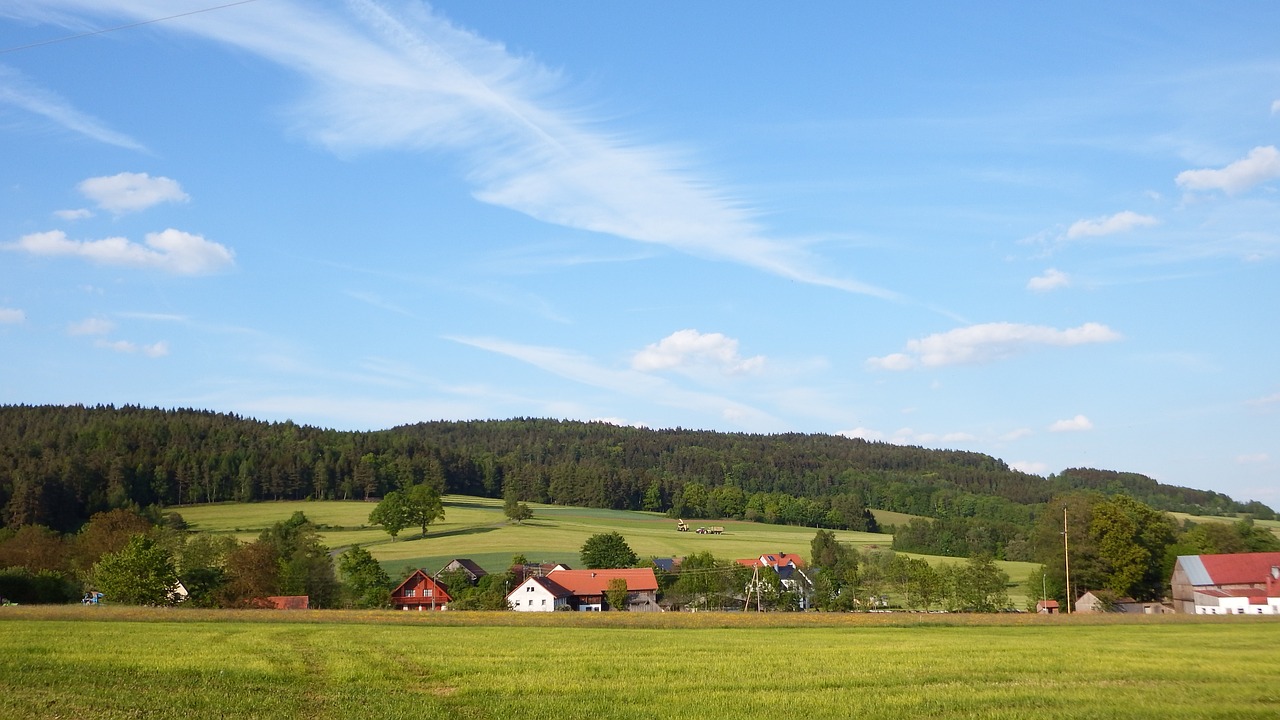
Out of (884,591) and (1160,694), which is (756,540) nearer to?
(884,591)

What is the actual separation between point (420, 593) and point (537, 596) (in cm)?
1200

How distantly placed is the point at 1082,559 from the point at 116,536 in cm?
8641

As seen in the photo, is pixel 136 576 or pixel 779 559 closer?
pixel 136 576

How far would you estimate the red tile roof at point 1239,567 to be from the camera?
8500 cm

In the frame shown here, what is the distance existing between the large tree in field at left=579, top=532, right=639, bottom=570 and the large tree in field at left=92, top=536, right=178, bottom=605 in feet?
195

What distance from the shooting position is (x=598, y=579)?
110 m

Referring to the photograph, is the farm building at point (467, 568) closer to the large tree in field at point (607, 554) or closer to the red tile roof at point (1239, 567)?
the large tree in field at point (607, 554)

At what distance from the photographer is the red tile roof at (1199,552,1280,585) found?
85000 millimetres

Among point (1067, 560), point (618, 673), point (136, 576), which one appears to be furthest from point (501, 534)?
point (618, 673)

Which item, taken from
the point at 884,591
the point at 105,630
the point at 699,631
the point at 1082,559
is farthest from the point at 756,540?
the point at 105,630

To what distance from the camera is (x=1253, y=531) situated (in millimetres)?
107000

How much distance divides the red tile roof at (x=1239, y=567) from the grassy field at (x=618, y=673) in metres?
44.2

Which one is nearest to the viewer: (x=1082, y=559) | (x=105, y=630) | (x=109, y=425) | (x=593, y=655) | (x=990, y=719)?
(x=990, y=719)

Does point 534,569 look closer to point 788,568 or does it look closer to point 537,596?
point 537,596
